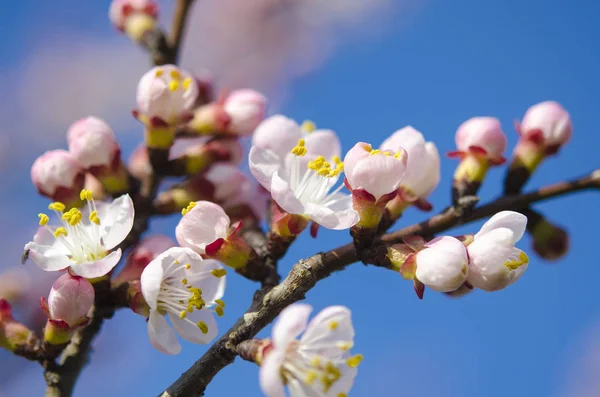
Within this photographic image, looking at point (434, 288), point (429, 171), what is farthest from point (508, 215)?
point (429, 171)

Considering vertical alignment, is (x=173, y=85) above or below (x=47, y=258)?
above

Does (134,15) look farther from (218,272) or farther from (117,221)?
(218,272)

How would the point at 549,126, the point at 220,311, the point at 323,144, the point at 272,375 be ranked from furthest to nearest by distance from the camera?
the point at 549,126
the point at 323,144
the point at 220,311
the point at 272,375

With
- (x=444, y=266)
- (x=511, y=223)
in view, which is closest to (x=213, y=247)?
(x=444, y=266)

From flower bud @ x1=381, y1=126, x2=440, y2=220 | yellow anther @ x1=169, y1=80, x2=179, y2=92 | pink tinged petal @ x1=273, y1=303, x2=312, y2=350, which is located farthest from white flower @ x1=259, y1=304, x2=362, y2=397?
yellow anther @ x1=169, y1=80, x2=179, y2=92

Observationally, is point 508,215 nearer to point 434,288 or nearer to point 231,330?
point 434,288

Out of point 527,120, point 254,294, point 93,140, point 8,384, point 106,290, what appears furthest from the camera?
point 8,384
